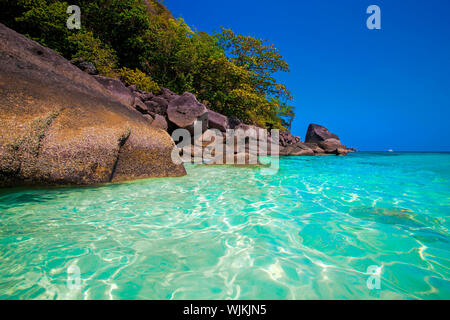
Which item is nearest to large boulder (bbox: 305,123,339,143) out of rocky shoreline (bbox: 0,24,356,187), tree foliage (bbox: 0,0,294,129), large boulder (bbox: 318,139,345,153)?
large boulder (bbox: 318,139,345,153)

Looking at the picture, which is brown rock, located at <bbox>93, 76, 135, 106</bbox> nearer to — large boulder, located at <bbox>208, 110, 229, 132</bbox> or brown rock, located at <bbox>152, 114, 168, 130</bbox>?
brown rock, located at <bbox>152, 114, 168, 130</bbox>

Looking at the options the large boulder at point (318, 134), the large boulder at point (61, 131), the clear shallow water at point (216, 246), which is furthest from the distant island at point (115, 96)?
the large boulder at point (318, 134)

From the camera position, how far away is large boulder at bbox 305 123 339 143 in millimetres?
29158

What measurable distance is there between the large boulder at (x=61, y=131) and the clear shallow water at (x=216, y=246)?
0.50m

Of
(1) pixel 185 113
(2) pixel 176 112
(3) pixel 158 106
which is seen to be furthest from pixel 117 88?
(1) pixel 185 113

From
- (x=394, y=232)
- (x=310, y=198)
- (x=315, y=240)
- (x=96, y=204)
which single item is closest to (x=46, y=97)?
(x=96, y=204)

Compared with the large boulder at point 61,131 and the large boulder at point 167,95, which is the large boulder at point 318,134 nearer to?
the large boulder at point 167,95

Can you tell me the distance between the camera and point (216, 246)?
2309mm

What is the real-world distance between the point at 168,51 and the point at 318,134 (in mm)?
23137

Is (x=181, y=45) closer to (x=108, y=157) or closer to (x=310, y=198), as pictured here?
(x=108, y=157)

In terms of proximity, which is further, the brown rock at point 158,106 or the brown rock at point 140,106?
the brown rock at point 158,106

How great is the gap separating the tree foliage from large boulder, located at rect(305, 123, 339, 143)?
12747 mm

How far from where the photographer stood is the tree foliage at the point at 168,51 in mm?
13562

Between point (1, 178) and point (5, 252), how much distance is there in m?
2.73
